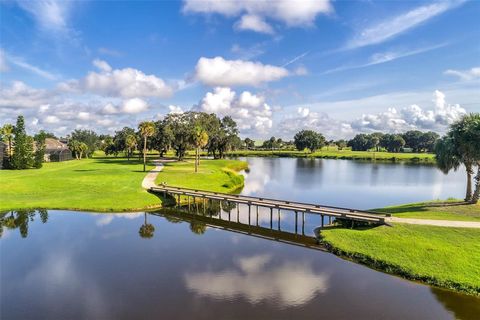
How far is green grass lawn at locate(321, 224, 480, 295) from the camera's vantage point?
2108cm

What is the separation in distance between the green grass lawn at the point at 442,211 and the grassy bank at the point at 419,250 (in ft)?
1.49

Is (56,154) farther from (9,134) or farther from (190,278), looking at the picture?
(190,278)

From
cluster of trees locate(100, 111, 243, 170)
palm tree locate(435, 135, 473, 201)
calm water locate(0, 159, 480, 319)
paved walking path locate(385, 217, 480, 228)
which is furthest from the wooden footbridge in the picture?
cluster of trees locate(100, 111, 243, 170)

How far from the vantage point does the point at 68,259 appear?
84.5ft

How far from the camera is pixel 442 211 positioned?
1345 inches

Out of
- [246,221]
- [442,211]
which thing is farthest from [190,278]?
[442,211]

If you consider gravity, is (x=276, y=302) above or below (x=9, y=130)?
below

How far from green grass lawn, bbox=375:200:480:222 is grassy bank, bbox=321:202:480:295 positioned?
453 millimetres

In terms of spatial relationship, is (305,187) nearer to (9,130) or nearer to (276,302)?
(276,302)

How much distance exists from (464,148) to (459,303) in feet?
76.9

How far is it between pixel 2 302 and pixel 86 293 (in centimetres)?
435

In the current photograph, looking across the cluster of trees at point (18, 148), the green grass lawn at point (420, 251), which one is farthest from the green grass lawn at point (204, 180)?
the cluster of trees at point (18, 148)

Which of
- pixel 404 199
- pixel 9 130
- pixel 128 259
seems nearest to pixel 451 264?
pixel 128 259

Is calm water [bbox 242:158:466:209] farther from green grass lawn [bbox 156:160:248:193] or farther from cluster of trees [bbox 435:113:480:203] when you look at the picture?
cluster of trees [bbox 435:113:480:203]
